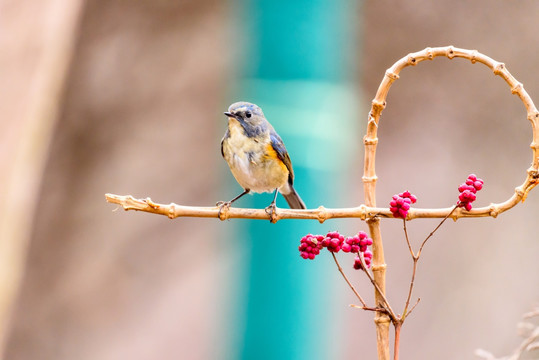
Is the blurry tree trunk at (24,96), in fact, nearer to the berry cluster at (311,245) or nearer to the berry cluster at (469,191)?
the berry cluster at (311,245)

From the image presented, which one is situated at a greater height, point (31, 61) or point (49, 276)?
point (31, 61)

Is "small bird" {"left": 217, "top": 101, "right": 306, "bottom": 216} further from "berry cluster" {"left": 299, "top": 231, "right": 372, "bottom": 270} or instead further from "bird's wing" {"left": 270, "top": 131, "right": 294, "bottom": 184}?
"berry cluster" {"left": 299, "top": 231, "right": 372, "bottom": 270}

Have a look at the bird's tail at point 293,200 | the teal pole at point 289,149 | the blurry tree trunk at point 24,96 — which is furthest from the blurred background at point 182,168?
the bird's tail at point 293,200

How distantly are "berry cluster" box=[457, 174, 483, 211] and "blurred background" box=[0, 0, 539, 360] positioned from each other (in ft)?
9.92

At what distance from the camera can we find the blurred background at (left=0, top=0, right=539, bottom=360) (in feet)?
15.0

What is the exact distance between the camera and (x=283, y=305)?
2447 mm

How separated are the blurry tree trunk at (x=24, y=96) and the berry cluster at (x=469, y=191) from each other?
3820mm

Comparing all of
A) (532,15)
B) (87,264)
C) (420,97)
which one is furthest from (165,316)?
(532,15)

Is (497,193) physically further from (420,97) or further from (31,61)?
(31,61)

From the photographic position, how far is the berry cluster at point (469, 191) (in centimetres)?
113

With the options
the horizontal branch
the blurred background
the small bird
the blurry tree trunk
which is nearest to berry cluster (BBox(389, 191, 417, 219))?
the horizontal branch

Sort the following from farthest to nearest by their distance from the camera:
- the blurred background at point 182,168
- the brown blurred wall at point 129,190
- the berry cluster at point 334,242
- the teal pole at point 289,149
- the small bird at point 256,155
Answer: the brown blurred wall at point 129,190, the blurred background at point 182,168, the teal pole at point 289,149, the small bird at point 256,155, the berry cluster at point 334,242

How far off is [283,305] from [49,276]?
3.24m

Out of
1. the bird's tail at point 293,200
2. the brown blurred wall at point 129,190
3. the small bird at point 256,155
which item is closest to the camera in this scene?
the small bird at point 256,155
